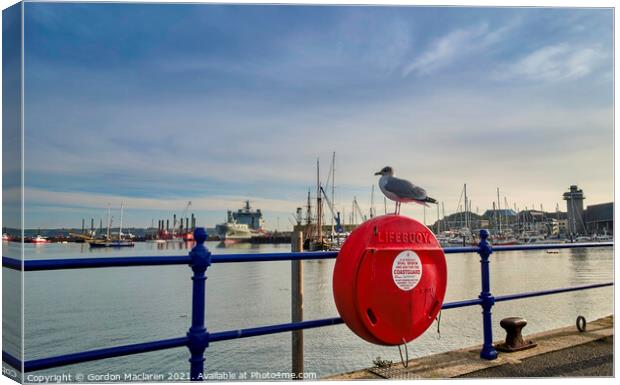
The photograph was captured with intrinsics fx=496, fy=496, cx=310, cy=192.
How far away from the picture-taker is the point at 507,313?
395 inches

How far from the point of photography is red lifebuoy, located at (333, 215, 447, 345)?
2.22m

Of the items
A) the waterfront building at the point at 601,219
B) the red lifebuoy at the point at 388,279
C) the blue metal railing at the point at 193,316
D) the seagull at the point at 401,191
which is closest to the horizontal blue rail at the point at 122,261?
the blue metal railing at the point at 193,316

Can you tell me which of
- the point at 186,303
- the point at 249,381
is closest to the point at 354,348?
the point at 249,381

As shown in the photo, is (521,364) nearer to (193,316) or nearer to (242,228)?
(193,316)

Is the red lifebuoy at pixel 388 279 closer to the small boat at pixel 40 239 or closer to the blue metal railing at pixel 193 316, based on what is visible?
the blue metal railing at pixel 193 316

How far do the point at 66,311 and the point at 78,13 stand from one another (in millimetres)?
10483

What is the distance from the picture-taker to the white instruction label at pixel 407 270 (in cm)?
228

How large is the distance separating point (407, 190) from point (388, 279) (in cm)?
52

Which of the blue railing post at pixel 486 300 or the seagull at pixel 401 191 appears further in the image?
the blue railing post at pixel 486 300

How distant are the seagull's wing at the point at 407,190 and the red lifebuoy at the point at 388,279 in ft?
0.66

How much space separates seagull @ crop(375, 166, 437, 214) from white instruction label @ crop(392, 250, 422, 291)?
32cm

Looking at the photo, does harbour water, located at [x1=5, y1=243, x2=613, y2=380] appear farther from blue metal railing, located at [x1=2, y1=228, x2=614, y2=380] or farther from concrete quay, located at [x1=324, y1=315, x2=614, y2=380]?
concrete quay, located at [x1=324, y1=315, x2=614, y2=380]

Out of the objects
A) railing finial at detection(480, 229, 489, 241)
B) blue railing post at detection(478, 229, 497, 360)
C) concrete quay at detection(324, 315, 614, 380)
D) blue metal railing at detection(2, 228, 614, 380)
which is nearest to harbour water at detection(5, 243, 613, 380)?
blue metal railing at detection(2, 228, 614, 380)

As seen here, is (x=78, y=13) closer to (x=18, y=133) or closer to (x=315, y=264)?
(x=18, y=133)
